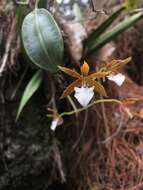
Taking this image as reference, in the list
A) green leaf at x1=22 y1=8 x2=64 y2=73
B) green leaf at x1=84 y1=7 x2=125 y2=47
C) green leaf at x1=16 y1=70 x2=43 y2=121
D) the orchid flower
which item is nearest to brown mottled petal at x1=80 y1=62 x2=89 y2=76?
the orchid flower

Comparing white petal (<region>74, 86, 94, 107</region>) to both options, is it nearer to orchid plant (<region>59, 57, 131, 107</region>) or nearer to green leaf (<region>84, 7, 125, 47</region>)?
orchid plant (<region>59, 57, 131, 107</region>)

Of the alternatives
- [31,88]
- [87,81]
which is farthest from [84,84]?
Result: [31,88]

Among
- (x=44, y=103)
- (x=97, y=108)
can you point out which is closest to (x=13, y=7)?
(x=44, y=103)

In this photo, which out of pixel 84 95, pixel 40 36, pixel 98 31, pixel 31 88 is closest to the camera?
pixel 84 95

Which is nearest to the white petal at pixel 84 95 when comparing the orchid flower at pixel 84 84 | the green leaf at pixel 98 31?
the orchid flower at pixel 84 84

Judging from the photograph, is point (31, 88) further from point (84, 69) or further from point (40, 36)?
point (84, 69)

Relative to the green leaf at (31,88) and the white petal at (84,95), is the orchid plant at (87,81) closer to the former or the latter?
the white petal at (84,95)
